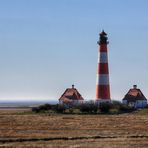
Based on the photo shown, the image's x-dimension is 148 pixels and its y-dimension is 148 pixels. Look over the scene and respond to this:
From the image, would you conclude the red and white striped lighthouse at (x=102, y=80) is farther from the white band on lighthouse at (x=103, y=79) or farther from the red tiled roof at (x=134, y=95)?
the red tiled roof at (x=134, y=95)

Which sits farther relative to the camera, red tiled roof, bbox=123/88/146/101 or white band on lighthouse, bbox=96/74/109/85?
red tiled roof, bbox=123/88/146/101

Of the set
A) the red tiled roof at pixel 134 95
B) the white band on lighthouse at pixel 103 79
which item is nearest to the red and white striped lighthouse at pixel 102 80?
the white band on lighthouse at pixel 103 79

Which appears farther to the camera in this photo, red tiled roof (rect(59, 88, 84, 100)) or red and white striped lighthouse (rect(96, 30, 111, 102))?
red tiled roof (rect(59, 88, 84, 100))

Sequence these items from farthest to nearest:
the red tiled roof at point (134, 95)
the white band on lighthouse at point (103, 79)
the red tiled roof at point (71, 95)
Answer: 1. the red tiled roof at point (71, 95)
2. the red tiled roof at point (134, 95)
3. the white band on lighthouse at point (103, 79)

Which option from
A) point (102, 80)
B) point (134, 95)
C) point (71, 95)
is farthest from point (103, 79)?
point (71, 95)

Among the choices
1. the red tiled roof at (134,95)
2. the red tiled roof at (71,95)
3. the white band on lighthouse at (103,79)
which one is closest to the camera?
the white band on lighthouse at (103,79)

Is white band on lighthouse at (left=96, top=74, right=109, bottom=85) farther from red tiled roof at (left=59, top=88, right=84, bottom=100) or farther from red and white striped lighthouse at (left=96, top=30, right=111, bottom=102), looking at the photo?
red tiled roof at (left=59, top=88, right=84, bottom=100)

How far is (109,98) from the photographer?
96.3 meters

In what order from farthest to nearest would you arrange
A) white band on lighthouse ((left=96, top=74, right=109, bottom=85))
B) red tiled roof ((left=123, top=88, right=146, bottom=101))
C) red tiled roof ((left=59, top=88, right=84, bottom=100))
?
1. red tiled roof ((left=59, top=88, right=84, bottom=100))
2. red tiled roof ((left=123, top=88, right=146, bottom=101))
3. white band on lighthouse ((left=96, top=74, right=109, bottom=85))

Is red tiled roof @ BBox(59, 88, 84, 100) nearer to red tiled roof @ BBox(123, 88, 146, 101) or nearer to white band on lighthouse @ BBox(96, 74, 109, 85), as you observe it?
red tiled roof @ BBox(123, 88, 146, 101)

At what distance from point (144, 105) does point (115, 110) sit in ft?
71.8

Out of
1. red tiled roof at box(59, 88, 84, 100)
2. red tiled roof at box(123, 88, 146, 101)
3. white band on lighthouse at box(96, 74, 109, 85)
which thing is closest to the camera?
white band on lighthouse at box(96, 74, 109, 85)

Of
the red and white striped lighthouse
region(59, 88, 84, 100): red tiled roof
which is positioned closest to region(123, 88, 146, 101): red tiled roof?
region(59, 88, 84, 100): red tiled roof

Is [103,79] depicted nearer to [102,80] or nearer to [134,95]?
[102,80]
